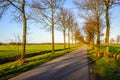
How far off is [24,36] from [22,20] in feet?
5.21

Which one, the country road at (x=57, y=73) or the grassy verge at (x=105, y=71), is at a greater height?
the country road at (x=57, y=73)

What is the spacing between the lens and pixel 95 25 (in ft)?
105

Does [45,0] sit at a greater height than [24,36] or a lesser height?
greater

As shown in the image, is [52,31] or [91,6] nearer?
[91,6]

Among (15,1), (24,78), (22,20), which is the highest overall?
(15,1)

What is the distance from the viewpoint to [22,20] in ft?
60.6

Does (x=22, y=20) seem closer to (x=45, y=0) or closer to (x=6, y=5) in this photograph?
(x=6, y=5)

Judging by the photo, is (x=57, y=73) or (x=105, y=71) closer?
(x=57, y=73)

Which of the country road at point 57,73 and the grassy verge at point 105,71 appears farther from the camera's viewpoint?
the grassy verge at point 105,71

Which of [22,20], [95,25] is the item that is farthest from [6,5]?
[95,25]

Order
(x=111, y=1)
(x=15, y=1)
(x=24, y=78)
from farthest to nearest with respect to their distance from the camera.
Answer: (x=111, y=1), (x=15, y=1), (x=24, y=78)

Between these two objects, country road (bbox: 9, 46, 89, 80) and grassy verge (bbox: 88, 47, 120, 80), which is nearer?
country road (bbox: 9, 46, 89, 80)

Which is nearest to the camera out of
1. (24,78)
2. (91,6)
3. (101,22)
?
(24,78)

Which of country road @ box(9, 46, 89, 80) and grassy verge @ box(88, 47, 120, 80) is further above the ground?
country road @ box(9, 46, 89, 80)
